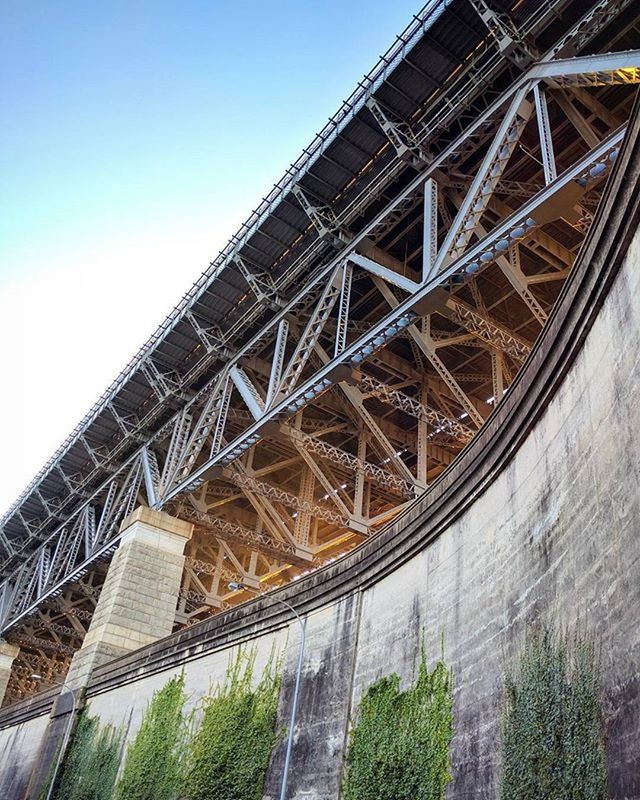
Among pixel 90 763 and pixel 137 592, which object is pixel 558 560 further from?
pixel 137 592

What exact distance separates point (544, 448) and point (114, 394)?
92.5ft

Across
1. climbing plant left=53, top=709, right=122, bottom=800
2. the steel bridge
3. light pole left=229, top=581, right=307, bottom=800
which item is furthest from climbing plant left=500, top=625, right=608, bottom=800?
climbing plant left=53, top=709, right=122, bottom=800

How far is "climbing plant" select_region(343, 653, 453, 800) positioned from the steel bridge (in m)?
8.89

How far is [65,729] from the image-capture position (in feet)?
89.0

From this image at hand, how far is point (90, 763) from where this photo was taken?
24438mm

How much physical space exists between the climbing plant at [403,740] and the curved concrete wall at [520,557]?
0.35 meters

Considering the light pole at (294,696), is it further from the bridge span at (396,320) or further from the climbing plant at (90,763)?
the climbing plant at (90,763)

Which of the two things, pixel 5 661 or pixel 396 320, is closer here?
pixel 396 320

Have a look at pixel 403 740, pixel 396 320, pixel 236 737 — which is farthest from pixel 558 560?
pixel 396 320

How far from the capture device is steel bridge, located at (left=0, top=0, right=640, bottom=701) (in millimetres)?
18594

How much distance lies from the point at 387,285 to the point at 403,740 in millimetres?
15822

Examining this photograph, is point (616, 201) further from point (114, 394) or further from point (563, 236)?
point (114, 394)

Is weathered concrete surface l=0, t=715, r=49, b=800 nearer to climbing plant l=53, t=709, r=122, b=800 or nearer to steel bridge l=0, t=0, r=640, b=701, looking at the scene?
climbing plant l=53, t=709, r=122, b=800

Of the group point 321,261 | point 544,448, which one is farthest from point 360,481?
point 544,448
